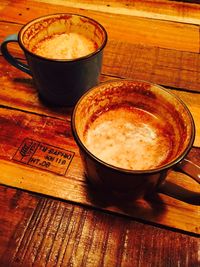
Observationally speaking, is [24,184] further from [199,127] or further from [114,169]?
[199,127]

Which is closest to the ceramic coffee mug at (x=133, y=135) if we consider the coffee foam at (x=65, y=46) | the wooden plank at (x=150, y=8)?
the coffee foam at (x=65, y=46)

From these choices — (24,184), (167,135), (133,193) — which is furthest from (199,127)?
(24,184)

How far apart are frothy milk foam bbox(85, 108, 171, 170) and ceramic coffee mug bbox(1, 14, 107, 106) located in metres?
0.14

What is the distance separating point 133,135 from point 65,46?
37 cm

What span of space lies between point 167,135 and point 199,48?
52 centimetres

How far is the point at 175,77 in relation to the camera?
91 cm

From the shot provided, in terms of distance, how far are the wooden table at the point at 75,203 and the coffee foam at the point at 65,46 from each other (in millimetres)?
117

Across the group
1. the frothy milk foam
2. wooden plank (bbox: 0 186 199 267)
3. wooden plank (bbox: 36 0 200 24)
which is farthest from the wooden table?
wooden plank (bbox: 36 0 200 24)

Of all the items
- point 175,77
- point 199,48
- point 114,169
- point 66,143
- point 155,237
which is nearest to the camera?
point 114,169

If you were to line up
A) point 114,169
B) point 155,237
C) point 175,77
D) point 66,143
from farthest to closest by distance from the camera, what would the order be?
point 175,77, point 66,143, point 155,237, point 114,169

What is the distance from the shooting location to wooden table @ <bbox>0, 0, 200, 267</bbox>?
56cm

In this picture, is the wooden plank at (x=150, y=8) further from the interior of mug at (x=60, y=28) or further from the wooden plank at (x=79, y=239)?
the wooden plank at (x=79, y=239)

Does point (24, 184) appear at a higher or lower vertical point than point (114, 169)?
lower

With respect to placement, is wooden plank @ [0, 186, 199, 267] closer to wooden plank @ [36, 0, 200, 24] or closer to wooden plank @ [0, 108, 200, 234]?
wooden plank @ [0, 108, 200, 234]
